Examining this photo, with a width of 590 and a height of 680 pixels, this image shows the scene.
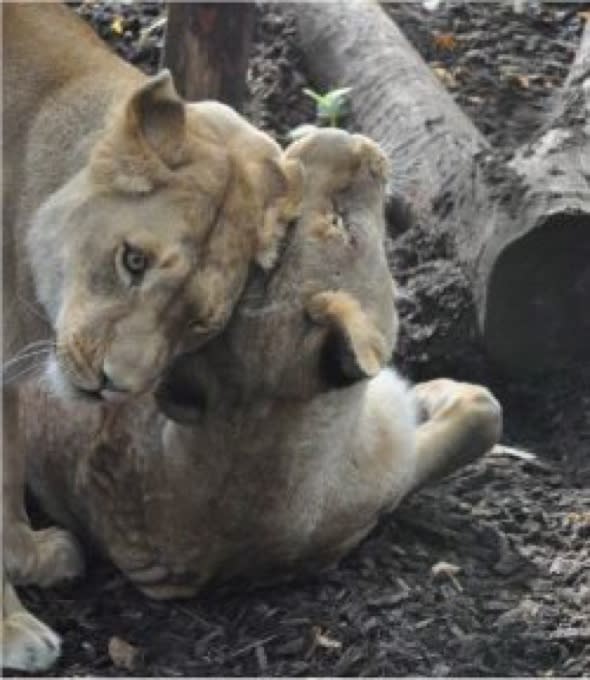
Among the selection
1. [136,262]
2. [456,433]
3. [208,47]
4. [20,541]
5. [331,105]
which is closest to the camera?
[136,262]

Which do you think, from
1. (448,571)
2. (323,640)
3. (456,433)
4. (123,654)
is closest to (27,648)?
(123,654)

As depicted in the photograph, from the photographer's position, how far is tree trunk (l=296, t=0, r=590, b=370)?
19.0ft

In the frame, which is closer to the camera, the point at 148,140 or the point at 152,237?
the point at 152,237

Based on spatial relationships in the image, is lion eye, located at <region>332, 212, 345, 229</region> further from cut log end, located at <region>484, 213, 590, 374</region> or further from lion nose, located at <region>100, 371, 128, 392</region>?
cut log end, located at <region>484, 213, 590, 374</region>

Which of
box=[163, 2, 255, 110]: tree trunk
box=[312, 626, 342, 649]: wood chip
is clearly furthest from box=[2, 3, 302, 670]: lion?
box=[163, 2, 255, 110]: tree trunk

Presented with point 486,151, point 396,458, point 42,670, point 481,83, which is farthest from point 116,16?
point 42,670

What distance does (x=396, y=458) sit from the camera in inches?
211

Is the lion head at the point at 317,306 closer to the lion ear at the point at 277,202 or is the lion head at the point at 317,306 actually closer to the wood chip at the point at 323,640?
the lion ear at the point at 277,202

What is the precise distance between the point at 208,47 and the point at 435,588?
7.67ft

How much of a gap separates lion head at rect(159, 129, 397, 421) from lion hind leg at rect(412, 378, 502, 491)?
811 millimetres

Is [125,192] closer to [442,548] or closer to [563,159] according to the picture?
[442,548]

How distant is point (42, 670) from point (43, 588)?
42 cm

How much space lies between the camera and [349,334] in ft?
15.0

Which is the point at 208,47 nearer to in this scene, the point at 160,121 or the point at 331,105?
the point at 331,105
